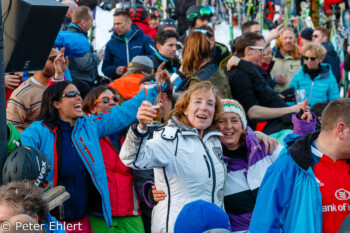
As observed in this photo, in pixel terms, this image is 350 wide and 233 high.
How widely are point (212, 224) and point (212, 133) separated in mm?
1727

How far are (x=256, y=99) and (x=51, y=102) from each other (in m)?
2.29

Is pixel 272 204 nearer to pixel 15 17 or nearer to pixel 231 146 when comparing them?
pixel 231 146

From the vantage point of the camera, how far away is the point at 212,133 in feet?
14.6

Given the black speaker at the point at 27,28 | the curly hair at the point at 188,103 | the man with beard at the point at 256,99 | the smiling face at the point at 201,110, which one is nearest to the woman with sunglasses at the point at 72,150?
the curly hair at the point at 188,103

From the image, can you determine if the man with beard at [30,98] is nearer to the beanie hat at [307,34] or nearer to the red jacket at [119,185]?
the red jacket at [119,185]

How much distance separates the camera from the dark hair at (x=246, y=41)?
6297 millimetres

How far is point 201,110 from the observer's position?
4418 mm

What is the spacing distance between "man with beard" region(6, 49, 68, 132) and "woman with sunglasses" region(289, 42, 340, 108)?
3.60 metres

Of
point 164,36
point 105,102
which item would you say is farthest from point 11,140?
point 164,36

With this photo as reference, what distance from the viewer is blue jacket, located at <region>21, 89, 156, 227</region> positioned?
14.4 feet

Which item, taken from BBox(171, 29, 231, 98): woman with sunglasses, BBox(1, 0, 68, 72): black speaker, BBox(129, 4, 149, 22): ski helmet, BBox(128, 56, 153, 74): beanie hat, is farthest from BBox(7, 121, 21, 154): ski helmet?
BBox(129, 4, 149, 22): ski helmet

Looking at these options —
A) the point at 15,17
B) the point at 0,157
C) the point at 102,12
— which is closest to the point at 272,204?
the point at 0,157

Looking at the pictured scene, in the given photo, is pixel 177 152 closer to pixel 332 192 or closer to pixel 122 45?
pixel 332 192

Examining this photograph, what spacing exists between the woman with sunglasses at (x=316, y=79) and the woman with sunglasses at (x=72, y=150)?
376 cm
